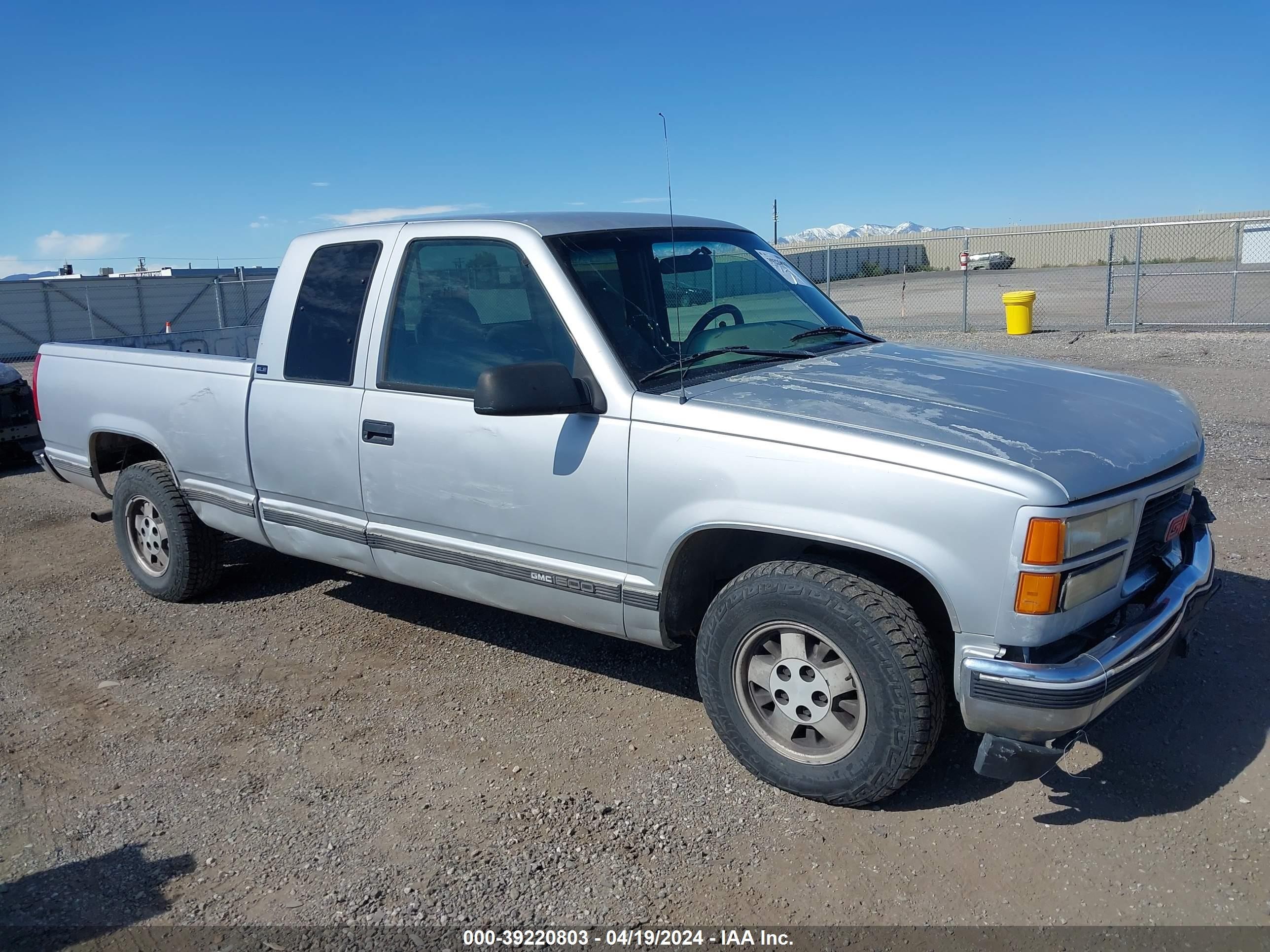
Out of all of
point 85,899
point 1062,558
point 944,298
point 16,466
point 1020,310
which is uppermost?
point 1062,558

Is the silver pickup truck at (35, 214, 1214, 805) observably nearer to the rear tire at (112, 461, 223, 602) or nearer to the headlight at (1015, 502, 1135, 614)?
the headlight at (1015, 502, 1135, 614)

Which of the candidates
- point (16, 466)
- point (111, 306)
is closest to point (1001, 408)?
point (16, 466)

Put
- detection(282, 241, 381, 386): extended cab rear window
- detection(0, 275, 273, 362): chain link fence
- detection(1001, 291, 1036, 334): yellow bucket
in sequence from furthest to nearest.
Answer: detection(0, 275, 273, 362): chain link fence < detection(1001, 291, 1036, 334): yellow bucket < detection(282, 241, 381, 386): extended cab rear window

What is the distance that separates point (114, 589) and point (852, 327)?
15.3ft

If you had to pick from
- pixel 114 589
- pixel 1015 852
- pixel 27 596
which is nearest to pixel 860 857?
pixel 1015 852

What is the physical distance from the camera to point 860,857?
10.6ft

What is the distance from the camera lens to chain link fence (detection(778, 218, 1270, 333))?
19.0m

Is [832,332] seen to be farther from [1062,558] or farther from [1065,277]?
[1065,277]

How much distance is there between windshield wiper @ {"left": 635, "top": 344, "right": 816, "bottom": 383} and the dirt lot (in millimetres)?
1467

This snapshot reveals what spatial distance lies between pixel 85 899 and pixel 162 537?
296cm

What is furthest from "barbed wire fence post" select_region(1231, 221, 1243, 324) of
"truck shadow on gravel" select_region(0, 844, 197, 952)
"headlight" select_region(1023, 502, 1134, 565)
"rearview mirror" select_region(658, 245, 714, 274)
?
"truck shadow on gravel" select_region(0, 844, 197, 952)

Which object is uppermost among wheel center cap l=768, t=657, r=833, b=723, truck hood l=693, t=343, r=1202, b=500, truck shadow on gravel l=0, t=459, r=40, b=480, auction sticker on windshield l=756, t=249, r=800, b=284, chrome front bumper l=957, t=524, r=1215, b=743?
auction sticker on windshield l=756, t=249, r=800, b=284

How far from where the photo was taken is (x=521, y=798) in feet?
12.0

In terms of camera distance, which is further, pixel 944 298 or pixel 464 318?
pixel 944 298
